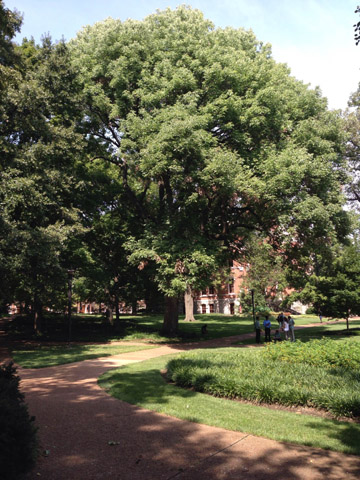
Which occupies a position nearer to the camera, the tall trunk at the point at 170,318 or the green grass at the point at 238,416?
the green grass at the point at 238,416

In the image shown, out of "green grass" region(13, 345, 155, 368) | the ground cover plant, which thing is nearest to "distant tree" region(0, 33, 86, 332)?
"green grass" region(13, 345, 155, 368)

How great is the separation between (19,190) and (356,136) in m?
26.3

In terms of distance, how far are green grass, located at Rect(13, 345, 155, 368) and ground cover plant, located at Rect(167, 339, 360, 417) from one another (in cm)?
605

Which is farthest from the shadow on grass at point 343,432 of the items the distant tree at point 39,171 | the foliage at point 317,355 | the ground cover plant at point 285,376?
the distant tree at point 39,171

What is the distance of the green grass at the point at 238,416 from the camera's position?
549 cm

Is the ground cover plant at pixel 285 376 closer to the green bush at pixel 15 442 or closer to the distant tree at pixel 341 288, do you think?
the green bush at pixel 15 442

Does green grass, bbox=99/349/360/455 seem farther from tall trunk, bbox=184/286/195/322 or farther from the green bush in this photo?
tall trunk, bbox=184/286/195/322

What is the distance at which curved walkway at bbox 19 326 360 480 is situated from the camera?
14.5ft

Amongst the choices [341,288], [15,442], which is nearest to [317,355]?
[15,442]

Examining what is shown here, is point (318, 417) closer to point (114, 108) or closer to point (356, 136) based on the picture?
point (114, 108)

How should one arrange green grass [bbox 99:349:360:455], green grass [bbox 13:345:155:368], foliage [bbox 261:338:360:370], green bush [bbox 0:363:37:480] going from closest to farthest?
green bush [bbox 0:363:37:480] → green grass [bbox 99:349:360:455] → foliage [bbox 261:338:360:370] → green grass [bbox 13:345:155:368]

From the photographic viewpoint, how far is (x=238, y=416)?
6.54 m

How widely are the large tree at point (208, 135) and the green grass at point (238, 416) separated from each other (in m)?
7.28

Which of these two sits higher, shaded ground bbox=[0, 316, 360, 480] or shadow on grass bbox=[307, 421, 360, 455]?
shaded ground bbox=[0, 316, 360, 480]
